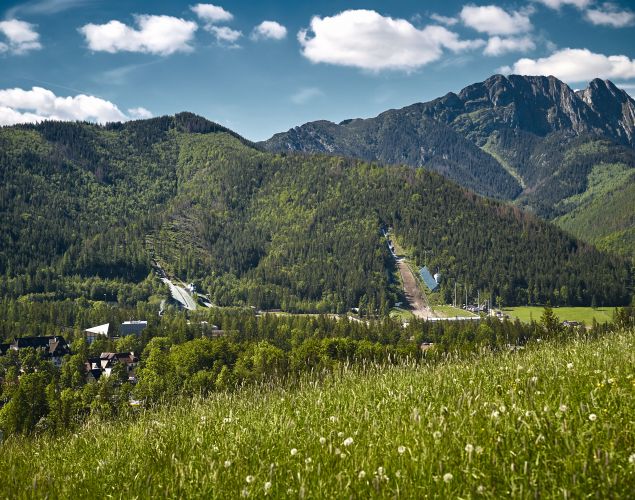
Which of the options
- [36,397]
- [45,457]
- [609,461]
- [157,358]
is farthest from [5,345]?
[609,461]

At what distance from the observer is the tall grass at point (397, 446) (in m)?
4.77

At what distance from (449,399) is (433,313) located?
191 meters

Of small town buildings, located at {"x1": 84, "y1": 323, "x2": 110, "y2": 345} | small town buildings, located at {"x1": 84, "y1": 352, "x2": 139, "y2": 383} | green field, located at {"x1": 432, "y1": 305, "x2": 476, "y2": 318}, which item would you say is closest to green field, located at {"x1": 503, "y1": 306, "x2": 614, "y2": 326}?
green field, located at {"x1": 432, "y1": 305, "x2": 476, "y2": 318}

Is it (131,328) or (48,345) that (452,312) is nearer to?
(131,328)

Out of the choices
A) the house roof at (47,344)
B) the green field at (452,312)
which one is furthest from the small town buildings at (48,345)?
the green field at (452,312)

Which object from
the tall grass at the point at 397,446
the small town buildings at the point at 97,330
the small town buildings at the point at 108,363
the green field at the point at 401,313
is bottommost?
the small town buildings at the point at 108,363

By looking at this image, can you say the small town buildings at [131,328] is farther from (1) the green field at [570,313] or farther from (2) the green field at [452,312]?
(1) the green field at [570,313]

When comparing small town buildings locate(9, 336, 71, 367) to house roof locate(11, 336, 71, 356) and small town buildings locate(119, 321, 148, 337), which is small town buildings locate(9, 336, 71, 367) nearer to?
house roof locate(11, 336, 71, 356)

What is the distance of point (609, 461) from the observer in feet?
14.5

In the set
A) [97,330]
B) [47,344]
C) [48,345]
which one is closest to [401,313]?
[97,330]

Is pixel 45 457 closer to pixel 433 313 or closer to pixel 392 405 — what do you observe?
pixel 392 405

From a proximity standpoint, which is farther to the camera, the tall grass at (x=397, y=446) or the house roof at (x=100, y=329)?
the house roof at (x=100, y=329)

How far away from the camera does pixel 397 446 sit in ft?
18.9

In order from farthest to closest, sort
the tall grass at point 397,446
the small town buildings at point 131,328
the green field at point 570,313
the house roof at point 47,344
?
1. the green field at point 570,313
2. the small town buildings at point 131,328
3. the house roof at point 47,344
4. the tall grass at point 397,446
